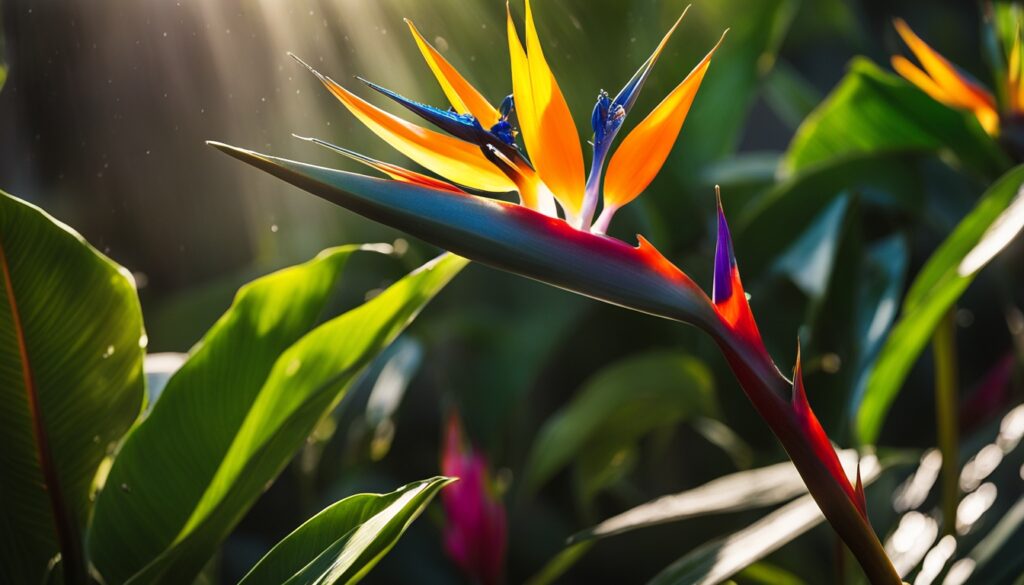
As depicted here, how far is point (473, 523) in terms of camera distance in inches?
25.8

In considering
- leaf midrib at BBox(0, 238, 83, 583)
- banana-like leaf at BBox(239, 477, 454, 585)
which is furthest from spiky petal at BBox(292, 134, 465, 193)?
leaf midrib at BBox(0, 238, 83, 583)

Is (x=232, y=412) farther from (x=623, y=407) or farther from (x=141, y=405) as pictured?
(x=623, y=407)

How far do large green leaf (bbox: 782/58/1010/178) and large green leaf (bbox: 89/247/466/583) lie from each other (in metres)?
0.39

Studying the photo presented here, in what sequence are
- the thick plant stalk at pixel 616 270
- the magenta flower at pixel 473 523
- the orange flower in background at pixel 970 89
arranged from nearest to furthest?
1. the thick plant stalk at pixel 616 270
2. the orange flower in background at pixel 970 89
3. the magenta flower at pixel 473 523

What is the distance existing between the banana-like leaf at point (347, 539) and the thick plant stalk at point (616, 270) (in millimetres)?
97

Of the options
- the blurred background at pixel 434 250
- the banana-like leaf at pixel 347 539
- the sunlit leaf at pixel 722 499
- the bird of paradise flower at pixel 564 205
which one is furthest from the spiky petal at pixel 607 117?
the blurred background at pixel 434 250

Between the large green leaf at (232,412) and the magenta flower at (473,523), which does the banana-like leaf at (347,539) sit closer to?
the large green leaf at (232,412)

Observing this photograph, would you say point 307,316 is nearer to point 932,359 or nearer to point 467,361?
point 467,361

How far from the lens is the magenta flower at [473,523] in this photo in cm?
66

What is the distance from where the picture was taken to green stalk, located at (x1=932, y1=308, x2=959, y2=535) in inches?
23.1

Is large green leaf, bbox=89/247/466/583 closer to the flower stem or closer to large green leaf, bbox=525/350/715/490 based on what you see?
the flower stem

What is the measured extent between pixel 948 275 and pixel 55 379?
42 cm

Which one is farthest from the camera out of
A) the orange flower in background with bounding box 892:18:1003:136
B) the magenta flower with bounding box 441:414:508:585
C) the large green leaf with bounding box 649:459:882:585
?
the magenta flower with bounding box 441:414:508:585

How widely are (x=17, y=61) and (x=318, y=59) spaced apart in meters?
0.24
